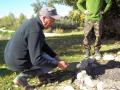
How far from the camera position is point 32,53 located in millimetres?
7711

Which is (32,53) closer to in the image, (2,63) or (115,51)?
(2,63)

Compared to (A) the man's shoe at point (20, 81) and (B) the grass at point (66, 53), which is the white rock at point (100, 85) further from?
(A) the man's shoe at point (20, 81)

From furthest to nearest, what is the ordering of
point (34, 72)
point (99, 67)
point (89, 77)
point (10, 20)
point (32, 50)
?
1. point (10, 20)
2. point (99, 67)
3. point (34, 72)
4. point (89, 77)
5. point (32, 50)

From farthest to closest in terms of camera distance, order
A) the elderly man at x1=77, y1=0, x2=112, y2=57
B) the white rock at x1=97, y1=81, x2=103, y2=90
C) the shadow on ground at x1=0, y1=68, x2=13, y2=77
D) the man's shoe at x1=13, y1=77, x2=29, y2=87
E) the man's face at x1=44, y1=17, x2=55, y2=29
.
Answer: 1. the elderly man at x1=77, y1=0, x2=112, y2=57
2. the shadow on ground at x1=0, y1=68, x2=13, y2=77
3. the man's shoe at x1=13, y1=77, x2=29, y2=87
4. the white rock at x1=97, y1=81, x2=103, y2=90
5. the man's face at x1=44, y1=17, x2=55, y2=29

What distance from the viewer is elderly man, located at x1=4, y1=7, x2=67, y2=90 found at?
7.69m

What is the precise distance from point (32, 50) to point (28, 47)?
0.25 metres

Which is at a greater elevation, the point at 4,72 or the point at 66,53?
the point at 4,72

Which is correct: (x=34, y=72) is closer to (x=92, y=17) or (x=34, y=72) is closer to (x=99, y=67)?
(x=99, y=67)

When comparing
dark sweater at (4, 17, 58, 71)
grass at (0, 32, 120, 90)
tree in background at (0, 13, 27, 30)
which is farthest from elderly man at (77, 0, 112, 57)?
tree in background at (0, 13, 27, 30)

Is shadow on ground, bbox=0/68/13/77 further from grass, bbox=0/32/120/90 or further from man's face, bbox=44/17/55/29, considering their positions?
man's face, bbox=44/17/55/29

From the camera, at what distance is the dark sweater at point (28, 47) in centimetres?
769

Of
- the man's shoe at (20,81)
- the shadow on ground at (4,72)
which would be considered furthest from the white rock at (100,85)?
the shadow on ground at (4,72)

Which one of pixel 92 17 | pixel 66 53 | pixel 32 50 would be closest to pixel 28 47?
pixel 32 50

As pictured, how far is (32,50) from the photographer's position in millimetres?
7684
